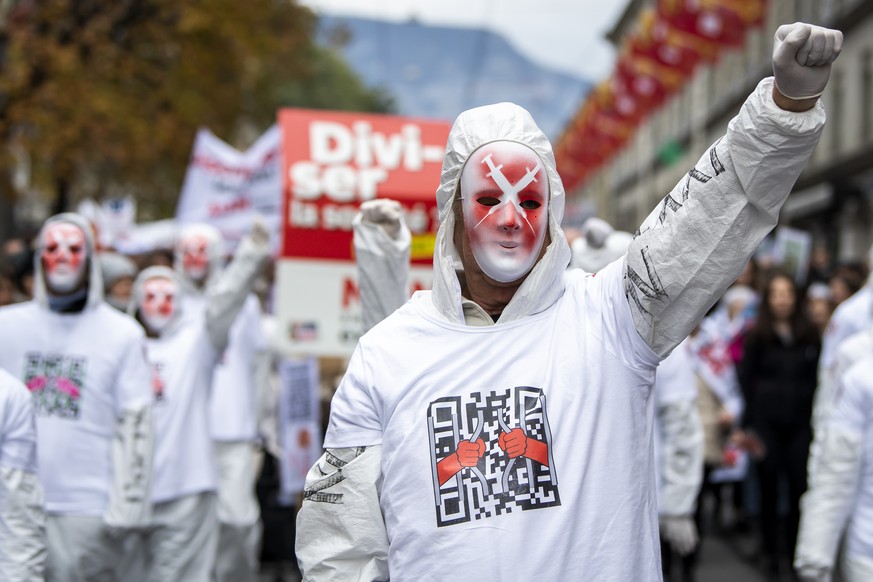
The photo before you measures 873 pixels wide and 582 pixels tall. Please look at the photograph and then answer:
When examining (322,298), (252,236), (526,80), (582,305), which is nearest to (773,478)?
(322,298)

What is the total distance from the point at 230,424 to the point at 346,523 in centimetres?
533

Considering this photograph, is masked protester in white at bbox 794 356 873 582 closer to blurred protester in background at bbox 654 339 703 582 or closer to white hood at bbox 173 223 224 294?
blurred protester in background at bbox 654 339 703 582

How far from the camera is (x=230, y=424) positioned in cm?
857

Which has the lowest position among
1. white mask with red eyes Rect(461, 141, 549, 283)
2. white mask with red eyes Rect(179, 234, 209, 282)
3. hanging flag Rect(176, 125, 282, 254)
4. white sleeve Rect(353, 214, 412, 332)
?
white mask with red eyes Rect(461, 141, 549, 283)

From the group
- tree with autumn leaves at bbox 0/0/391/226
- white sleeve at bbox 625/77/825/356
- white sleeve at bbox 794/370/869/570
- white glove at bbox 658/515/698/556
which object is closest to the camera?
white sleeve at bbox 625/77/825/356

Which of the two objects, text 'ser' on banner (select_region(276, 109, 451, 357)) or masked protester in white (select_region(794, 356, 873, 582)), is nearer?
masked protester in white (select_region(794, 356, 873, 582))

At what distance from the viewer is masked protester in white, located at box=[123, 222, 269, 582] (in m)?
6.93

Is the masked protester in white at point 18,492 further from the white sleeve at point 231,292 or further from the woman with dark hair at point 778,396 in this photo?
the woman with dark hair at point 778,396

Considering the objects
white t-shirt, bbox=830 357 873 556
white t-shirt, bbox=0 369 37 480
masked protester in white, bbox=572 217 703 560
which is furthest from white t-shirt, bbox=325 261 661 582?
masked protester in white, bbox=572 217 703 560

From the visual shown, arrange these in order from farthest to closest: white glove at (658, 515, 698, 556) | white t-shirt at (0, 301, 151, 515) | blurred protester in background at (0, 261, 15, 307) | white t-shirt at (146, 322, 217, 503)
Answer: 1. blurred protester in background at (0, 261, 15, 307)
2. white t-shirt at (146, 322, 217, 503)
3. white glove at (658, 515, 698, 556)
4. white t-shirt at (0, 301, 151, 515)

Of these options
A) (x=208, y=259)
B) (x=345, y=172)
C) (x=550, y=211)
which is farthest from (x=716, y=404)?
(x=550, y=211)

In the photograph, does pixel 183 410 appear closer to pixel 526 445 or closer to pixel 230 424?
pixel 230 424

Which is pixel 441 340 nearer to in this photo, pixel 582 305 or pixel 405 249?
pixel 582 305

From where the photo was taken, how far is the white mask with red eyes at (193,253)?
8477mm
